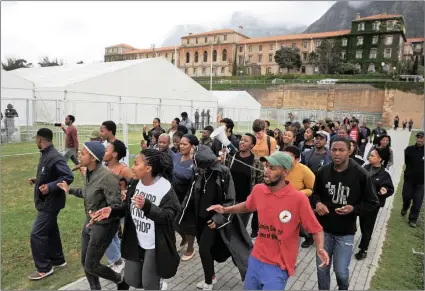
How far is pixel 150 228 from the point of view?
298cm

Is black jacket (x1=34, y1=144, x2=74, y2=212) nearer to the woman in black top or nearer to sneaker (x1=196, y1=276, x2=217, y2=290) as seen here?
sneaker (x1=196, y1=276, x2=217, y2=290)

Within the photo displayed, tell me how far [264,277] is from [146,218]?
117 cm

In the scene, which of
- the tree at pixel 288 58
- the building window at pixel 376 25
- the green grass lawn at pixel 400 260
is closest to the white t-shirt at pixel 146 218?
the green grass lawn at pixel 400 260

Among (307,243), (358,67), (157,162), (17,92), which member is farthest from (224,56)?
(157,162)

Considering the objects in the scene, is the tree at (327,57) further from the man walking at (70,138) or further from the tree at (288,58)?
the man walking at (70,138)

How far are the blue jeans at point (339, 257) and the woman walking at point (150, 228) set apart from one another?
1.63 m

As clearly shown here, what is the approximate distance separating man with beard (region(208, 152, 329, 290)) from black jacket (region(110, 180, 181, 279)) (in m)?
0.81

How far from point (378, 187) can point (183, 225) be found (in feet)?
10.6

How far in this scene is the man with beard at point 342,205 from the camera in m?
3.37

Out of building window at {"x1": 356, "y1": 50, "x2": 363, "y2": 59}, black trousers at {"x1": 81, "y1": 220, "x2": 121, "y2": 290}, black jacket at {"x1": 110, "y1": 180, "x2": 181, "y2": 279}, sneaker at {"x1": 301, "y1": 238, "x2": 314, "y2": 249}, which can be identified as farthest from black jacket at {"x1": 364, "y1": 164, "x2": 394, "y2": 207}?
building window at {"x1": 356, "y1": 50, "x2": 363, "y2": 59}

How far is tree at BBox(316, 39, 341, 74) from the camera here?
61219 mm

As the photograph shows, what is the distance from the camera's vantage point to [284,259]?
2629 millimetres

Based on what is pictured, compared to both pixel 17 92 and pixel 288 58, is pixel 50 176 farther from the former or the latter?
pixel 288 58

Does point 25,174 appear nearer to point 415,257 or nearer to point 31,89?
point 415,257
